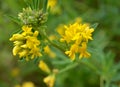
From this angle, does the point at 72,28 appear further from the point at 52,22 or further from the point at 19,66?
the point at 19,66

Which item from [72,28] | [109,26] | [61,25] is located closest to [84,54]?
[72,28]

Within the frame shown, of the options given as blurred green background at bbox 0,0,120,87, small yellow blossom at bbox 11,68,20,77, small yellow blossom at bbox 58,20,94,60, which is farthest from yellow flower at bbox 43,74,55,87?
small yellow blossom at bbox 11,68,20,77

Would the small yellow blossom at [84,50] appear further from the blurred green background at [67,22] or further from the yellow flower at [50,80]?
the blurred green background at [67,22]

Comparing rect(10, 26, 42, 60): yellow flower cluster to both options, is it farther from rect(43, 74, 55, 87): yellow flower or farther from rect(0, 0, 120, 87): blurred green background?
rect(0, 0, 120, 87): blurred green background

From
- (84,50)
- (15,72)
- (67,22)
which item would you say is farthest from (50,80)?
(15,72)

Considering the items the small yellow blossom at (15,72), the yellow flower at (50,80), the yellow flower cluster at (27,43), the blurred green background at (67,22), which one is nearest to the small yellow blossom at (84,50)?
the yellow flower cluster at (27,43)
